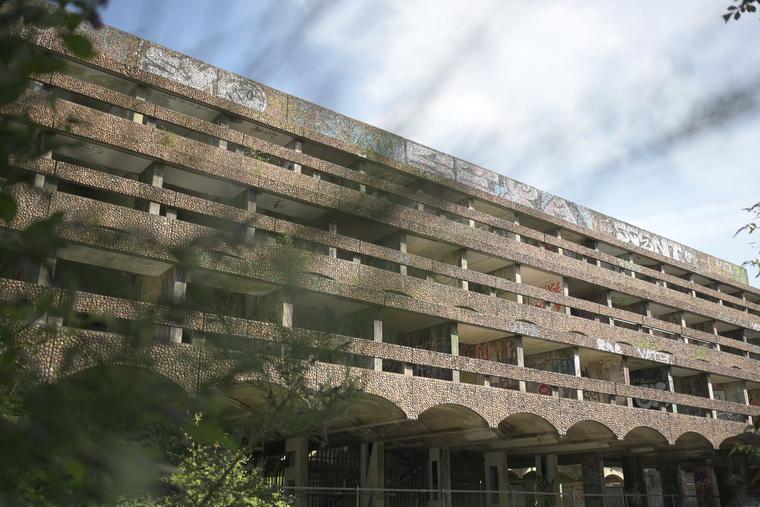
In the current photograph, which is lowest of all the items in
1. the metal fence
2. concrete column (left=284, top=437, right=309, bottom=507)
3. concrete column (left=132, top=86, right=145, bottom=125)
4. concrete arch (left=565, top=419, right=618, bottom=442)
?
the metal fence

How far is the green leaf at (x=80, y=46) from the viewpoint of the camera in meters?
1.76

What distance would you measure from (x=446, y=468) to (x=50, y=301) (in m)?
29.6

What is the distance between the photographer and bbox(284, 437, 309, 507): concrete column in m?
26.6

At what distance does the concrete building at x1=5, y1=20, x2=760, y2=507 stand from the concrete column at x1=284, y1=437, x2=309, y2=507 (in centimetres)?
9

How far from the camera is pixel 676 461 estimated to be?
132 ft

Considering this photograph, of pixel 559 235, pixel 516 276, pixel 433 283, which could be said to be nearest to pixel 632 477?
pixel 559 235

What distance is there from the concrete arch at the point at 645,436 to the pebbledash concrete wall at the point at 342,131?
9841mm

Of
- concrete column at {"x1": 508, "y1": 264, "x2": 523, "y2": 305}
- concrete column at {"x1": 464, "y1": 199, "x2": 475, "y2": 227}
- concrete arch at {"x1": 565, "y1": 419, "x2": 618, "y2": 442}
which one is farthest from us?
concrete column at {"x1": 464, "y1": 199, "x2": 475, "y2": 227}

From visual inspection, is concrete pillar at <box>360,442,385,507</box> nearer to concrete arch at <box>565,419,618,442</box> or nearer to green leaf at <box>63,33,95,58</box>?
concrete arch at <box>565,419,618,442</box>

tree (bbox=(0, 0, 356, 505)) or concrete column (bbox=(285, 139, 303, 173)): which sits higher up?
concrete column (bbox=(285, 139, 303, 173))

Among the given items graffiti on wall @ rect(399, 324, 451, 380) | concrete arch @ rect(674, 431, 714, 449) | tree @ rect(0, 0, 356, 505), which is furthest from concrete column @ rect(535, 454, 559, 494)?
tree @ rect(0, 0, 356, 505)

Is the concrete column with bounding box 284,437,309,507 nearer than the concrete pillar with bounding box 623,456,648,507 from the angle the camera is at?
Yes

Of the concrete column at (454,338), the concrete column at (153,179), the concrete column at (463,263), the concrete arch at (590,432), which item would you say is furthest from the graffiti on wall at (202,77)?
the concrete arch at (590,432)

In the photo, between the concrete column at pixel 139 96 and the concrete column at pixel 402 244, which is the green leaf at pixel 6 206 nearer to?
the concrete column at pixel 139 96
